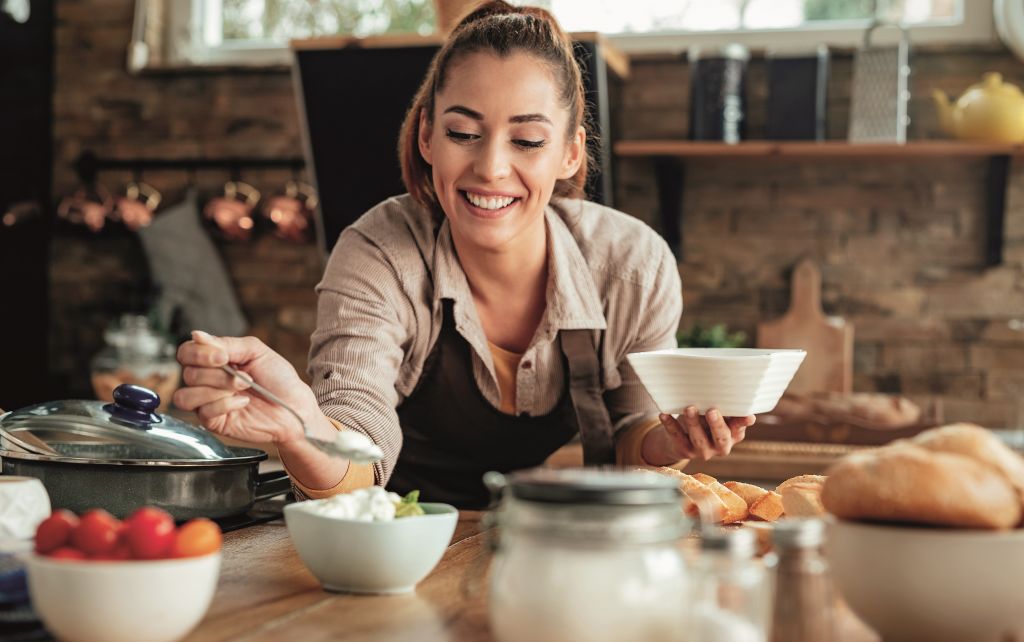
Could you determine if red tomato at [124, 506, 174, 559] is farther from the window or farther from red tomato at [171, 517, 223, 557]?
the window

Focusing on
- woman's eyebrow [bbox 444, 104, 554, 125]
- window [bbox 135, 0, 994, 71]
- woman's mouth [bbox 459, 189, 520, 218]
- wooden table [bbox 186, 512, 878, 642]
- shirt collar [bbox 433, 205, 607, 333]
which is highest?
window [bbox 135, 0, 994, 71]

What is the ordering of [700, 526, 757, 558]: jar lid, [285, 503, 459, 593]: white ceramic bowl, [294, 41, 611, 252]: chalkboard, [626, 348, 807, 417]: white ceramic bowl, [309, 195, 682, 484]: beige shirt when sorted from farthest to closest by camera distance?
1. [294, 41, 611, 252]: chalkboard
2. [309, 195, 682, 484]: beige shirt
3. [626, 348, 807, 417]: white ceramic bowl
4. [285, 503, 459, 593]: white ceramic bowl
5. [700, 526, 757, 558]: jar lid

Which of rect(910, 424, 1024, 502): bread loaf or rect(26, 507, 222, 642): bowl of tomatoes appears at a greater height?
rect(910, 424, 1024, 502): bread loaf

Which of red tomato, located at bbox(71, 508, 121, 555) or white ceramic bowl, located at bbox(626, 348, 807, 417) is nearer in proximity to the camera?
red tomato, located at bbox(71, 508, 121, 555)

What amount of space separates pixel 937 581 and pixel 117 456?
89 centimetres

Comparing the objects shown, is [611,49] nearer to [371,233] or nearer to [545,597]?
[371,233]

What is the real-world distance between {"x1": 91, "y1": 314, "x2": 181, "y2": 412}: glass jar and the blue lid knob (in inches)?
85.3

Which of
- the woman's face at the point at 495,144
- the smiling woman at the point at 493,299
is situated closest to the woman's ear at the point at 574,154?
the smiling woman at the point at 493,299

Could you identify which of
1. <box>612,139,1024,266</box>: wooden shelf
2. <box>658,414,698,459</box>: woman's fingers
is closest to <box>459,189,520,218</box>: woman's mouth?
<box>658,414,698,459</box>: woman's fingers

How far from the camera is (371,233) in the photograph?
1.85 meters

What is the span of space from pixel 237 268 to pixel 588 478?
10.1 ft

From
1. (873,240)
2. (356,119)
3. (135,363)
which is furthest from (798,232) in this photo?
(135,363)

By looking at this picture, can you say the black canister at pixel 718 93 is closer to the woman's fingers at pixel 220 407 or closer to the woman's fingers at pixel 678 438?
the woman's fingers at pixel 678 438

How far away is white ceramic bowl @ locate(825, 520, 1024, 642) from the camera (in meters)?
0.83
